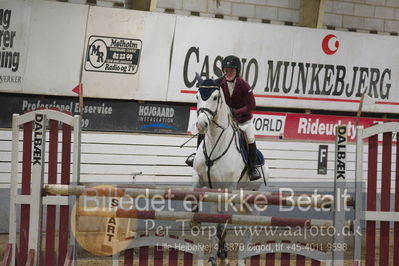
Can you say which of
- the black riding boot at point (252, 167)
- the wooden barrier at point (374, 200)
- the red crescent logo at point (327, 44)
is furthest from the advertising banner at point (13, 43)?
the wooden barrier at point (374, 200)

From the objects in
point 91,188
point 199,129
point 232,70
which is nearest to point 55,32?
point 232,70

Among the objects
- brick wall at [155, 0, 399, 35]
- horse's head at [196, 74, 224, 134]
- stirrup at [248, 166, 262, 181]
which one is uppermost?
brick wall at [155, 0, 399, 35]

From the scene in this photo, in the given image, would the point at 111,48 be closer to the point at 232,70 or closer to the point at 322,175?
the point at 232,70

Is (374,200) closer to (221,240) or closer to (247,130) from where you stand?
(221,240)

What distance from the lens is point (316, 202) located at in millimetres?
4316

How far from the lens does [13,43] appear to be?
303 inches

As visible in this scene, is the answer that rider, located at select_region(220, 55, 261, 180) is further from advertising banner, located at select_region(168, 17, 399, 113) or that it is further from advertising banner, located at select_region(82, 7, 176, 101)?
advertising banner, located at select_region(168, 17, 399, 113)

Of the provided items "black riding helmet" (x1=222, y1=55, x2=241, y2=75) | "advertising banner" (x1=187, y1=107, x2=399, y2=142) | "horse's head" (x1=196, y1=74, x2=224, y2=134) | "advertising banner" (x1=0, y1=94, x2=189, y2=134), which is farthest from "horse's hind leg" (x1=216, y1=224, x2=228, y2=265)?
"advertising banner" (x1=187, y1=107, x2=399, y2=142)

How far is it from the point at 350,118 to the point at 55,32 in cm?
438

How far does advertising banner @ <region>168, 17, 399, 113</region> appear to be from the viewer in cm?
878

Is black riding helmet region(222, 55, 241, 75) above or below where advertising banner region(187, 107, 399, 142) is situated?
above

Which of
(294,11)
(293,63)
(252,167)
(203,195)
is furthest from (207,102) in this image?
(294,11)

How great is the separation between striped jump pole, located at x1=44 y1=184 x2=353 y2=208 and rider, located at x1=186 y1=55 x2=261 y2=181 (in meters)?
1.67

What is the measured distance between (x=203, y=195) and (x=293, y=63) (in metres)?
5.35
